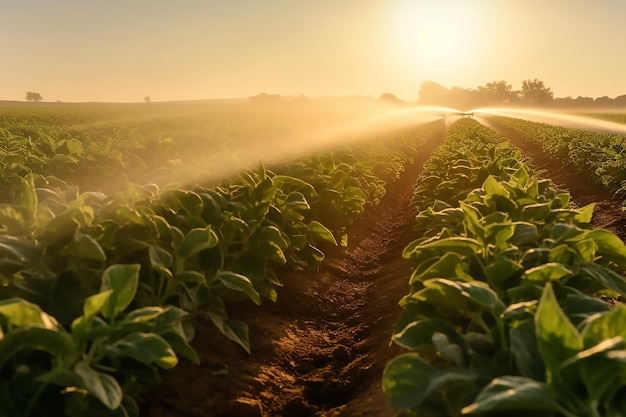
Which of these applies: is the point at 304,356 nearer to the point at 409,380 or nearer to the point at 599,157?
the point at 409,380

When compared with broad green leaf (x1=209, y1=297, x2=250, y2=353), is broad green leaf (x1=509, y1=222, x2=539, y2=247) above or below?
above

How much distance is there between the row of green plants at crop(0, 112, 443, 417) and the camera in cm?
193

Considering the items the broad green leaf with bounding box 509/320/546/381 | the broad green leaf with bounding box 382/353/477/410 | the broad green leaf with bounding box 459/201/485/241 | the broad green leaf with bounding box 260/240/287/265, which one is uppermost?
the broad green leaf with bounding box 459/201/485/241

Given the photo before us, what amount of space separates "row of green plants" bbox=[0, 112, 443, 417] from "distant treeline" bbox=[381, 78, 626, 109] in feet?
525

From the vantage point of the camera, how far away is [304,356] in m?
4.15

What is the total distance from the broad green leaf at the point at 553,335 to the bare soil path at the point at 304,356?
151 centimetres

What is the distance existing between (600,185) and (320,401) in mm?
10342

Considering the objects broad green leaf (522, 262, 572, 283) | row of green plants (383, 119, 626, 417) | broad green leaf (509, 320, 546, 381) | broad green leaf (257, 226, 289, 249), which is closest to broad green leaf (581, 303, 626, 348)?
row of green plants (383, 119, 626, 417)

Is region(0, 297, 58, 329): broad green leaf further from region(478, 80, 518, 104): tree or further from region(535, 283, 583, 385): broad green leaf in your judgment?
region(478, 80, 518, 104): tree

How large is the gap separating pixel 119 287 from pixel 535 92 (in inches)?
6939

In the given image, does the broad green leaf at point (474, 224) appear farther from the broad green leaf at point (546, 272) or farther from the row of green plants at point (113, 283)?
the row of green plants at point (113, 283)

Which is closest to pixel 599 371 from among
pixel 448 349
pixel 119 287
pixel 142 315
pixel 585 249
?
pixel 448 349

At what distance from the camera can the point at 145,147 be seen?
11625 millimetres

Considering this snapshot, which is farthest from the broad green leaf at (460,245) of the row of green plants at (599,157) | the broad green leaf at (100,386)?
the row of green plants at (599,157)
